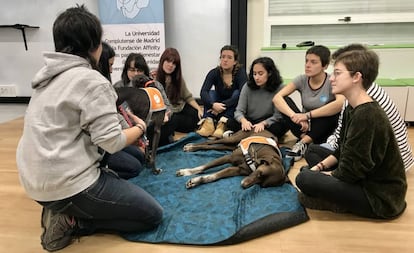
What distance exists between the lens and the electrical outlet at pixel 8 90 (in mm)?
5266

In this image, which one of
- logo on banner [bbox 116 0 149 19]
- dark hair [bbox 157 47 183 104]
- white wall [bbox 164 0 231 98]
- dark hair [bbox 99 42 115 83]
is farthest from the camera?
white wall [bbox 164 0 231 98]

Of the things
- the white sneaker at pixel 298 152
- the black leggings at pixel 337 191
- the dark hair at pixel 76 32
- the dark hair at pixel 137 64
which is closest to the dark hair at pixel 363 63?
the black leggings at pixel 337 191

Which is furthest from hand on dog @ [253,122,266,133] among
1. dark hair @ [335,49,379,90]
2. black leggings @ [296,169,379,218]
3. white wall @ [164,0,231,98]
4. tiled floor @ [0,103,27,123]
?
tiled floor @ [0,103,27,123]

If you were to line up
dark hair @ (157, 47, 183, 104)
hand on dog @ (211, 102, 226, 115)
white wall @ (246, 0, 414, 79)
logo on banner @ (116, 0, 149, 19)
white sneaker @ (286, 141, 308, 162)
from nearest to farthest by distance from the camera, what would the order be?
white sneaker @ (286, 141, 308, 162)
dark hair @ (157, 47, 183, 104)
hand on dog @ (211, 102, 226, 115)
white wall @ (246, 0, 414, 79)
logo on banner @ (116, 0, 149, 19)

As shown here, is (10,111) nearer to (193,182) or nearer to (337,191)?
(193,182)

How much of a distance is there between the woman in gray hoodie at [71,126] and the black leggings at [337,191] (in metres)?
1.06

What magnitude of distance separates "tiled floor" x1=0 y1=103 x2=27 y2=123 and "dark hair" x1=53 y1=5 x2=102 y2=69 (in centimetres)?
358

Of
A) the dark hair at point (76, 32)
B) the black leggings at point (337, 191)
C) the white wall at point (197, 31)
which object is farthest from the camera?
the white wall at point (197, 31)

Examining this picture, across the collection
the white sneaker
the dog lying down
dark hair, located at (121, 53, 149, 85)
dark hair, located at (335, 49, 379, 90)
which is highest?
dark hair, located at (335, 49, 379, 90)

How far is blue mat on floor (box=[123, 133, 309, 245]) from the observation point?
5.95ft

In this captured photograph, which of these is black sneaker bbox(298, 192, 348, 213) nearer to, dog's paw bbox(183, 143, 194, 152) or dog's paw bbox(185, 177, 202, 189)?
dog's paw bbox(185, 177, 202, 189)

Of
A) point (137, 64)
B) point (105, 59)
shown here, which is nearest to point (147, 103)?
point (105, 59)

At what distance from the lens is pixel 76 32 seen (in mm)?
1471

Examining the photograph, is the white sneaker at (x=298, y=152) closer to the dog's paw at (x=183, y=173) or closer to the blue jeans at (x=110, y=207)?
the dog's paw at (x=183, y=173)
